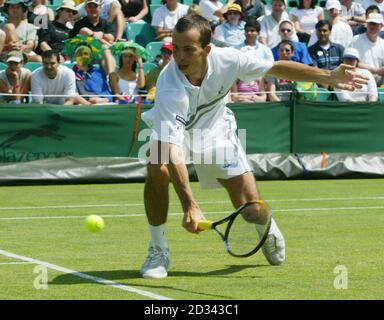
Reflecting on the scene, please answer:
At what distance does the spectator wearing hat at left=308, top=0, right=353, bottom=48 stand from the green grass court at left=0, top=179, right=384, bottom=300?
573 centimetres

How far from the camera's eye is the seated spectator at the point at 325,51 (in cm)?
1898

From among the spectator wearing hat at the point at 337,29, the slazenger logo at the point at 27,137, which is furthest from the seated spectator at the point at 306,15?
the slazenger logo at the point at 27,137

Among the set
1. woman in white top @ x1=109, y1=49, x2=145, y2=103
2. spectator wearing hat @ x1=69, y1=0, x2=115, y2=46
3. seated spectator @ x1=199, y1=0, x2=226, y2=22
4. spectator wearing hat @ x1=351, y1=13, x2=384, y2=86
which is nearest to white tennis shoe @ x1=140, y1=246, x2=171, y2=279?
woman in white top @ x1=109, y1=49, x2=145, y2=103

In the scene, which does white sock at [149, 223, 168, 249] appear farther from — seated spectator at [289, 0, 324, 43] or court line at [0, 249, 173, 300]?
seated spectator at [289, 0, 324, 43]

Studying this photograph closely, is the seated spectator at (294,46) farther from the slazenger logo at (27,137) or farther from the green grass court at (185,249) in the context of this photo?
the slazenger logo at (27,137)

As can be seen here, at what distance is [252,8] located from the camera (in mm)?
20516

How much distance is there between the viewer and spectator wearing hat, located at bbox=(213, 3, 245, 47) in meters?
19.0

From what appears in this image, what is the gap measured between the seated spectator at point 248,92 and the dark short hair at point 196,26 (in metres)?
9.59

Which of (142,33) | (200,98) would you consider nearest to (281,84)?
(142,33)

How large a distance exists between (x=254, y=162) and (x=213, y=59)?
8.42m

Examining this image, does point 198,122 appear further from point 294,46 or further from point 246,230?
point 294,46

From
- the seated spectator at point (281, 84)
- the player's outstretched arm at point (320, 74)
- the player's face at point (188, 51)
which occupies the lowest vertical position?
the player's outstretched arm at point (320, 74)

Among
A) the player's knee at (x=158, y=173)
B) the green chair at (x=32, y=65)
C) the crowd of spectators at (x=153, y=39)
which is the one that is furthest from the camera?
the green chair at (x=32, y=65)

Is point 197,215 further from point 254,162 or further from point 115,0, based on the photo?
point 115,0
